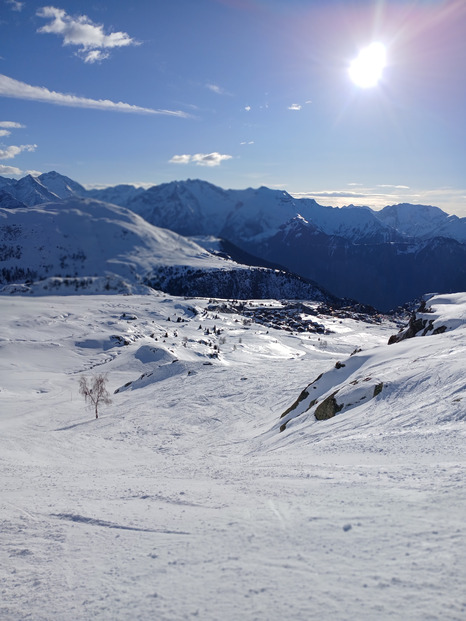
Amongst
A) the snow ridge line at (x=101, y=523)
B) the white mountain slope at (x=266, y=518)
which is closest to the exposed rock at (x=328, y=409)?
the white mountain slope at (x=266, y=518)

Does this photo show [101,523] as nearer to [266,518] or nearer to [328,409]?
[266,518]

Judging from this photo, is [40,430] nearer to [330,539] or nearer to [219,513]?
[219,513]

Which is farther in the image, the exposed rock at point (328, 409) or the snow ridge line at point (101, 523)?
the exposed rock at point (328, 409)

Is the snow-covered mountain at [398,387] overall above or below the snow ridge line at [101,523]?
above

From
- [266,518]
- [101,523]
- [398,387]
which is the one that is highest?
[398,387]

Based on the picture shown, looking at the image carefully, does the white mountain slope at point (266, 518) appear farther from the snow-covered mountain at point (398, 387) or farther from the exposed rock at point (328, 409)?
the exposed rock at point (328, 409)

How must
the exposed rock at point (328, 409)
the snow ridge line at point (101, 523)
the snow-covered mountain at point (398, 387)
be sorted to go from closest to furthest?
the snow ridge line at point (101, 523)
the snow-covered mountain at point (398, 387)
the exposed rock at point (328, 409)

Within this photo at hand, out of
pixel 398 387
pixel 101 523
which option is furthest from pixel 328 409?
pixel 101 523

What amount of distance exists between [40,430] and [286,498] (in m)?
Answer: 28.7

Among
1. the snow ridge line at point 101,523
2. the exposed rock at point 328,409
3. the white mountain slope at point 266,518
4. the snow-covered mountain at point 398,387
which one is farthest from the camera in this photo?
the exposed rock at point 328,409

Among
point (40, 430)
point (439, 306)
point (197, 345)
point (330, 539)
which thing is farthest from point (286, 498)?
point (197, 345)

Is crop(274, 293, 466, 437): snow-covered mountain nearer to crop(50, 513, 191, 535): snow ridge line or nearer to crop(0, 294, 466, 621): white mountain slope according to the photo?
crop(0, 294, 466, 621): white mountain slope

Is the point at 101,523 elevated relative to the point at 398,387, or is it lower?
lower

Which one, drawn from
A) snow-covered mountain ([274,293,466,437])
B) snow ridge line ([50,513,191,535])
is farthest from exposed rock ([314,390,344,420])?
snow ridge line ([50,513,191,535])
